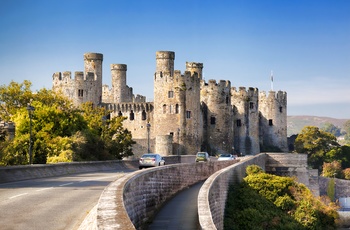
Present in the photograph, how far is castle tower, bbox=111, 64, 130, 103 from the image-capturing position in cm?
10669

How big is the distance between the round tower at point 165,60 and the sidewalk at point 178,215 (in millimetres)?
68810

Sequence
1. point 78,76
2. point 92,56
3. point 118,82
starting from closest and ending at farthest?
point 78,76 → point 92,56 → point 118,82

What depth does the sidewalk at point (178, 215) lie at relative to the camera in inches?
734

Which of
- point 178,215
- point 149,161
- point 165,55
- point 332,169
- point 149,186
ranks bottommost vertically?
point 332,169

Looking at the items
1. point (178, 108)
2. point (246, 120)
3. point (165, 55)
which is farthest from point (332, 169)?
point (178, 108)

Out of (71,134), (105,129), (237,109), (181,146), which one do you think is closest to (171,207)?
(71,134)

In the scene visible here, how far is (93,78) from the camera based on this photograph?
94.3 m

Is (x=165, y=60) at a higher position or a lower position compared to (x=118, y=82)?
higher

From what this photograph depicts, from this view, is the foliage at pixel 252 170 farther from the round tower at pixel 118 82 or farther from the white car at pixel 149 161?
the round tower at pixel 118 82

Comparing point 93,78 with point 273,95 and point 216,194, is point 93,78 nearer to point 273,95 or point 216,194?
point 273,95

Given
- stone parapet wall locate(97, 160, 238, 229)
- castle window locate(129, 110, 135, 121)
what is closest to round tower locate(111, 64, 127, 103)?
castle window locate(129, 110, 135, 121)

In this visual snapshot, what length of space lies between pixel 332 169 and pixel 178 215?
94.0 metres

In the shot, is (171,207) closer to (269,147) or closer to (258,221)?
(258,221)

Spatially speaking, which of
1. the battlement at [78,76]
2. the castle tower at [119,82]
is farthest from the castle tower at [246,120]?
the battlement at [78,76]
